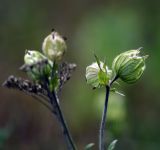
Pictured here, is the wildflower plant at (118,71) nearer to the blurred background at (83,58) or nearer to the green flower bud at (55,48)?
the green flower bud at (55,48)

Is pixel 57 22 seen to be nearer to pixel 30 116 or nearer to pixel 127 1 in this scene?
pixel 127 1

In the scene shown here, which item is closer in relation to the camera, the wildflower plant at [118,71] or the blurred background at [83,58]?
the wildflower plant at [118,71]

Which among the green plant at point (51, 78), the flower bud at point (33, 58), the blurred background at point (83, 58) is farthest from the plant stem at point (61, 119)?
the blurred background at point (83, 58)

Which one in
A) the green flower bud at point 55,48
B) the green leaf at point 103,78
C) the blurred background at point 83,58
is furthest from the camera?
the blurred background at point 83,58

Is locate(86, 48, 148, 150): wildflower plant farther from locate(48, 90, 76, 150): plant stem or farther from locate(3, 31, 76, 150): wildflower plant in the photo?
locate(48, 90, 76, 150): plant stem

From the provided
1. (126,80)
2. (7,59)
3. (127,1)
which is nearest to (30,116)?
(7,59)

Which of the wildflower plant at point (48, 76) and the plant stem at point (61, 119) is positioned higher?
the wildflower plant at point (48, 76)

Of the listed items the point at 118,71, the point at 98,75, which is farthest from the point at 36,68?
the point at 118,71
